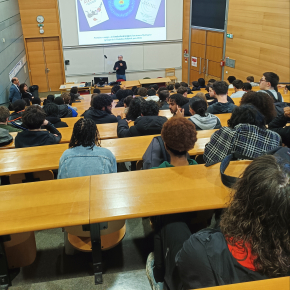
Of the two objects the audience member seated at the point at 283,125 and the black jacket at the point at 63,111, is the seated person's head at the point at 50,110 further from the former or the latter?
the audience member seated at the point at 283,125

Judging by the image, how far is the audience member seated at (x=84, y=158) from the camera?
2318 millimetres

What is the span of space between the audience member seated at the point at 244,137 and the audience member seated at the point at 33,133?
5.96 feet

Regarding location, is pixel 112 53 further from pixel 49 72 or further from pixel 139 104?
pixel 139 104

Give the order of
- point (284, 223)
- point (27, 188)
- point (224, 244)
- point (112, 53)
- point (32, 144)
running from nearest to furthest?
point (284, 223) → point (224, 244) → point (27, 188) → point (32, 144) → point (112, 53)

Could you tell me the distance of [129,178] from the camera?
2.11 m

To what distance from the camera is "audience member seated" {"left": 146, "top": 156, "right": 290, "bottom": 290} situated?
1.04 m

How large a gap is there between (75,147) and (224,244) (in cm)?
156

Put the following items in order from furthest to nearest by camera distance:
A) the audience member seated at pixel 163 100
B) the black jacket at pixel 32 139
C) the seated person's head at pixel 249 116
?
the audience member seated at pixel 163 100 → the black jacket at pixel 32 139 → the seated person's head at pixel 249 116

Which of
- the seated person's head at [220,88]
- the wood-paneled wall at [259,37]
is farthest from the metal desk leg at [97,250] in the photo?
the wood-paneled wall at [259,37]

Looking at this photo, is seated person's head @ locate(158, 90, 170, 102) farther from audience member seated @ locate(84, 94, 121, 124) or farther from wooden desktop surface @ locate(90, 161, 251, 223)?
wooden desktop surface @ locate(90, 161, 251, 223)

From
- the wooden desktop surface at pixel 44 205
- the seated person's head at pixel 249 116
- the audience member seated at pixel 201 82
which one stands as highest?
the seated person's head at pixel 249 116

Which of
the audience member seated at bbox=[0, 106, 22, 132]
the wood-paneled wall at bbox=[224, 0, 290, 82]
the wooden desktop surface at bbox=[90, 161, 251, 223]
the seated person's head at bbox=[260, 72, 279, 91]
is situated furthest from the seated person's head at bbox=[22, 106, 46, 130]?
the wood-paneled wall at bbox=[224, 0, 290, 82]

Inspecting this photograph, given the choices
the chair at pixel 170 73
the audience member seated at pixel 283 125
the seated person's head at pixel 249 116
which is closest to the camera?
the seated person's head at pixel 249 116

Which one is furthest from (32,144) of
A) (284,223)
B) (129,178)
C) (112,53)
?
(112,53)
